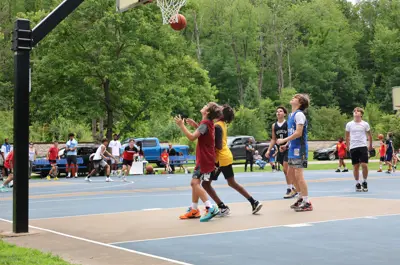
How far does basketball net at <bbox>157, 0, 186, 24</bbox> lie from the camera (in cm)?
1611

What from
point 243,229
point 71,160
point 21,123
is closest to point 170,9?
point 21,123

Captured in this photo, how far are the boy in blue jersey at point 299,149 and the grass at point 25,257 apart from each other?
18.1ft

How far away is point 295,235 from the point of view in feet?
28.3

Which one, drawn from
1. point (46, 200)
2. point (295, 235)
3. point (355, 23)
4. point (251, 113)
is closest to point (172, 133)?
point (251, 113)

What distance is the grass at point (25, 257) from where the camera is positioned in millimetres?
6641

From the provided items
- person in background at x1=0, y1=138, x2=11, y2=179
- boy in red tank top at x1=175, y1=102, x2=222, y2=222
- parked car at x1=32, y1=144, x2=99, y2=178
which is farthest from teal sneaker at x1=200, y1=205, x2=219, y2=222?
parked car at x1=32, y1=144, x2=99, y2=178

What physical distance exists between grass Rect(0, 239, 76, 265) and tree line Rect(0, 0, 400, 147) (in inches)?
1146

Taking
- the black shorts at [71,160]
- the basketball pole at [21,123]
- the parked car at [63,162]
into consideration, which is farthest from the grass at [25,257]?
the parked car at [63,162]

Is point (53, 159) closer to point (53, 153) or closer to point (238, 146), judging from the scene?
point (53, 153)

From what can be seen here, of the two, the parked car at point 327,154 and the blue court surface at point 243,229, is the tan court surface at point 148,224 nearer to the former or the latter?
the blue court surface at point 243,229

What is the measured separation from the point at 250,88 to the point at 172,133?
21835mm

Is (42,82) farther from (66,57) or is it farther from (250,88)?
(250,88)

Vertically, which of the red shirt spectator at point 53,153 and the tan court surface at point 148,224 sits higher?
the red shirt spectator at point 53,153

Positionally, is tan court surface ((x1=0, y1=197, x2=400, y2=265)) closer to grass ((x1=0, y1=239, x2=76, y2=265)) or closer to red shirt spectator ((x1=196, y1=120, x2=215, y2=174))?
grass ((x1=0, y1=239, x2=76, y2=265))
